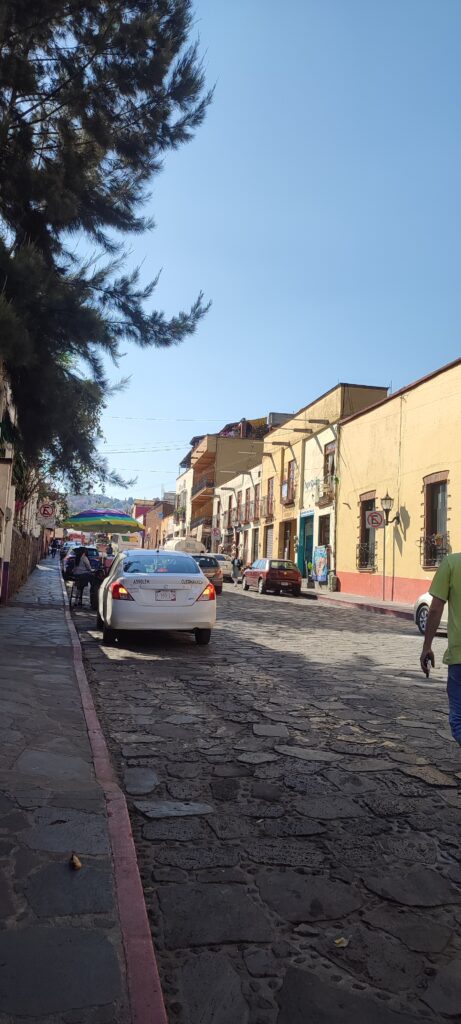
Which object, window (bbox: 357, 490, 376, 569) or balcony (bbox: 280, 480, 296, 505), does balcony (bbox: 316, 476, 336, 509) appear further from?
balcony (bbox: 280, 480, 296, 505)

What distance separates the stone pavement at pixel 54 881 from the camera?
6.79 feet

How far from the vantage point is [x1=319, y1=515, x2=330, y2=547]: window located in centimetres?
A: 3122

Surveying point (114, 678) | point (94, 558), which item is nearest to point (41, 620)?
point (114, 678)

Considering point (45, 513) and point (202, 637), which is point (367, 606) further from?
point (45, 513)

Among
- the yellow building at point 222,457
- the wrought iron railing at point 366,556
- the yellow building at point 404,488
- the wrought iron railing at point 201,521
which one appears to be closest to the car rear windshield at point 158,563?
the yellow building at point 404,488

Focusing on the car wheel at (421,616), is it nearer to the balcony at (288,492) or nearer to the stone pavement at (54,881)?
the stone pavement at (54,881)

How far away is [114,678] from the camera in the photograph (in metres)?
7.69

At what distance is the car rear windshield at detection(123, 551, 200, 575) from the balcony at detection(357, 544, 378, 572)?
15.4m

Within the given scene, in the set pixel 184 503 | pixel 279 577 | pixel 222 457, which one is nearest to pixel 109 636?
pixel 279 577

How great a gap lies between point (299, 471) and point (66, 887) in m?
33.4

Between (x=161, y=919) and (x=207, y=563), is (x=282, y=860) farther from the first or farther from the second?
(x=207, y=563)

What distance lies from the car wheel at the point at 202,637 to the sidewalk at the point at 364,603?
9321mm

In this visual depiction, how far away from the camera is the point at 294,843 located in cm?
344

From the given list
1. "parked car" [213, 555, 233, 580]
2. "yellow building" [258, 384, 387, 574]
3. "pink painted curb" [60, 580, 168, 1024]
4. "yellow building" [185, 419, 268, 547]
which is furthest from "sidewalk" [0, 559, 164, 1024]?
"yellow building" [185, 419, 268, 547]
